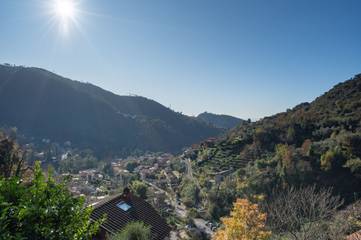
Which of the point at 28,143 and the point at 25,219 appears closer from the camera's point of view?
the point at 25,219

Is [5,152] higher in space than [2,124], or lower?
lower

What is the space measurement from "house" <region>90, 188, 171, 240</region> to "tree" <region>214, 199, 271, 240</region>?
4098 millimetres

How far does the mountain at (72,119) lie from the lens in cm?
13212

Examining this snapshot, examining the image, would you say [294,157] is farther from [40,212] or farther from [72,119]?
[72,119]

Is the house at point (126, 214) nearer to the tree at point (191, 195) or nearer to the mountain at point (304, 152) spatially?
the mountain at point (304, 152)

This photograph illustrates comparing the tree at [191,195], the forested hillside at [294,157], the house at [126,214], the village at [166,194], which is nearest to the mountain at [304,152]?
the forested hillside at [294,157]

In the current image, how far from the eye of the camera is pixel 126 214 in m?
17.0

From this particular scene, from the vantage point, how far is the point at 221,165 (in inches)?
1972

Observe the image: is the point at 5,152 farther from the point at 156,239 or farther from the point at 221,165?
the point at 221,165

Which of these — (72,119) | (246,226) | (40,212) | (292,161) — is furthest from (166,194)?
(72,119)

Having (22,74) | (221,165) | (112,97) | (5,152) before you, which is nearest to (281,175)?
(221,165)

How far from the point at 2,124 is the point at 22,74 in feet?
98.4

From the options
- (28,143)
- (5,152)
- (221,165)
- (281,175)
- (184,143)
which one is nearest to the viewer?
(5,152)

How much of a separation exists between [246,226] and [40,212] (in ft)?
55.9
